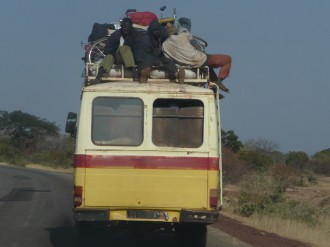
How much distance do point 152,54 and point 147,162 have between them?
1.95 meters

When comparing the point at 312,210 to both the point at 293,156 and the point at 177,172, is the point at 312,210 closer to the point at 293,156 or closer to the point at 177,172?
the point at 177,172

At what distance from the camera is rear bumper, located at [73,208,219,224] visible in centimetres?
1113

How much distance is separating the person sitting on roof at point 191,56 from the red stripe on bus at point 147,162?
159cm

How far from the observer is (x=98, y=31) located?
14.3 m

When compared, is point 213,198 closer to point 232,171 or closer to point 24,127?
point 232,171

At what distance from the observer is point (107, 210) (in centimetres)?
1117

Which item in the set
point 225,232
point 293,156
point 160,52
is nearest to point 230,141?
point 293,156

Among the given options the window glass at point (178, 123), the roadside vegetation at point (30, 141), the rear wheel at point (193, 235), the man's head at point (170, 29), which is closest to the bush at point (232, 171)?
the rear wheel at point (193, 235)

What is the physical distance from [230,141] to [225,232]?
45.4 meters

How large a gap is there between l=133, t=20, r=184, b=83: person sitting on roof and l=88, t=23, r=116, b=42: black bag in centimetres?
195

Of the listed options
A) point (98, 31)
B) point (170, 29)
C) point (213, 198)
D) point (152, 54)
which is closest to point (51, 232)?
point (98, 31)

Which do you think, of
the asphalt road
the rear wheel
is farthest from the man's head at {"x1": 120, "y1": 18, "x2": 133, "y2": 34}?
the asphalt road

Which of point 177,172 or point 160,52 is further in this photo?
point 160,52

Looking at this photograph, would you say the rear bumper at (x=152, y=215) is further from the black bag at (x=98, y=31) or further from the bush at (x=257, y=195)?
the bush at (x=257, y=195)
